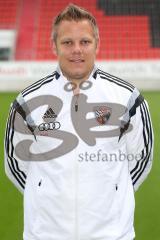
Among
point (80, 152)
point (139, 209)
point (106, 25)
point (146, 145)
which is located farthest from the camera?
point (106, 25)

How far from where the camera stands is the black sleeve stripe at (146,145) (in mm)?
1582

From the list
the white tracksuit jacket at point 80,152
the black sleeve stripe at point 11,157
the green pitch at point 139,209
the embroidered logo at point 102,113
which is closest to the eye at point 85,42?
the white tracksuit jacket at point 80,152

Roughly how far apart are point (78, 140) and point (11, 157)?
374 millimetres

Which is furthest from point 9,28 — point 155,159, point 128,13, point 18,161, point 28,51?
point 18,161

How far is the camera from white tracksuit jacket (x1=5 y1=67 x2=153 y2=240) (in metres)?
1.44

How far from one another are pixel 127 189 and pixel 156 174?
5.21ft

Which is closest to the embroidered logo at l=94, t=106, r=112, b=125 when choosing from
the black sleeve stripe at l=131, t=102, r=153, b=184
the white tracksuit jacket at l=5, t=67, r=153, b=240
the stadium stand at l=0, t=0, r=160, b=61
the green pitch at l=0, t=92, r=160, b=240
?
the white tracksuit jacket at l=5, t=67, r=153, b=240

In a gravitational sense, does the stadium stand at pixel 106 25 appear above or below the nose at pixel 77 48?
above

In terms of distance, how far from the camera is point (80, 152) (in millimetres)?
1453

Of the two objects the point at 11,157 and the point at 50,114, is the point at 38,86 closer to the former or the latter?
the point at 50,114

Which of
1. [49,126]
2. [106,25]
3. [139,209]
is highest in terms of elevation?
[106,25]

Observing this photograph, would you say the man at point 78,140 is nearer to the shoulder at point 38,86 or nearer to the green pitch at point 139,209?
the shoulder at point 38,86

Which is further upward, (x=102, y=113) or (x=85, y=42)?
(x=85, y=42)

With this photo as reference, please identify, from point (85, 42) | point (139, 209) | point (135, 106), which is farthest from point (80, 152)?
point (139, 209)
